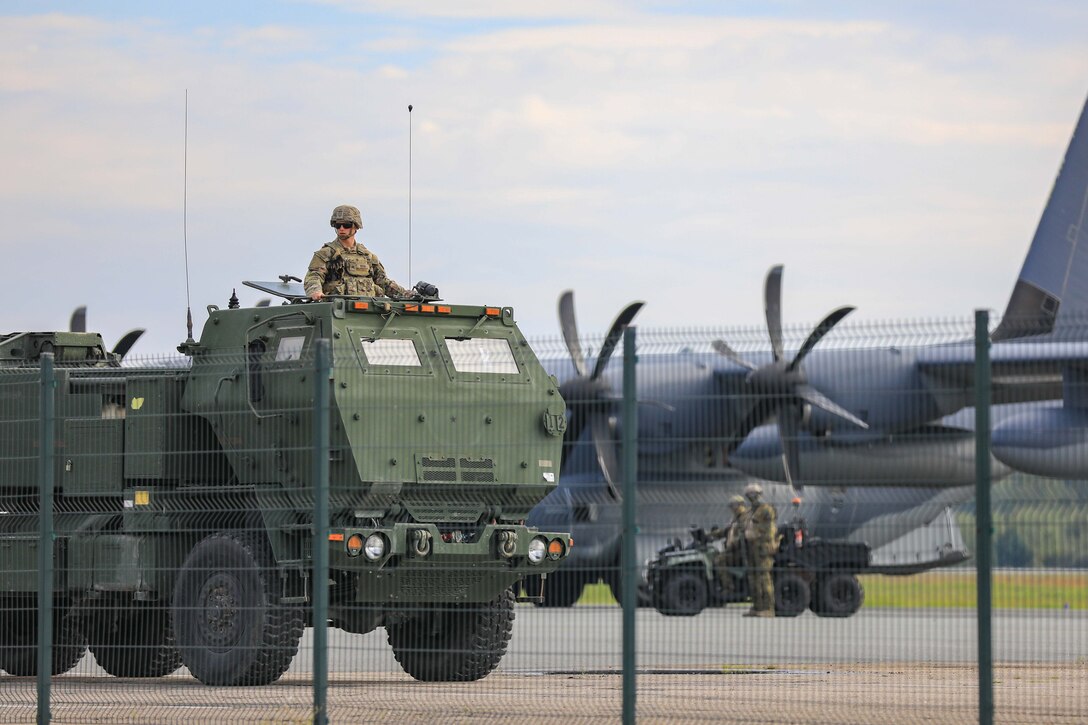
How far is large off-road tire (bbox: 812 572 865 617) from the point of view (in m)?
10.1

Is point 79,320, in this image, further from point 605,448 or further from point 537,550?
point 537,550

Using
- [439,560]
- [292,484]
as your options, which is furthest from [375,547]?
[292,484]

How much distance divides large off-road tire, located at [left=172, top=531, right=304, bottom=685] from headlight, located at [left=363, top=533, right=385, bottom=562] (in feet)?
2.09

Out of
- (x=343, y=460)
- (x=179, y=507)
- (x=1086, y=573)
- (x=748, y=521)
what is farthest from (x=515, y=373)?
(x=1086, y=573)

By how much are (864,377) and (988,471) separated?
5.97 feet

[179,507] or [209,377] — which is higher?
[209,377]

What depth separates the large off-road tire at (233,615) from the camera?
13352mm

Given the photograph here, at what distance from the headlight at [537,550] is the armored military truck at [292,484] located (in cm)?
1

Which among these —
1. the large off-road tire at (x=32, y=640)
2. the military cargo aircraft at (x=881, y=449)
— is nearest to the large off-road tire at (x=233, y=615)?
the military cargo aircraft at (x=881, y=449)

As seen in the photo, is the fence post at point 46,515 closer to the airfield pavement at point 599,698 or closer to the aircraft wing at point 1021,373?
the airfield pavement at point 599,698

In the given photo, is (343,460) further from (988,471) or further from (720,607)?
(988,471)

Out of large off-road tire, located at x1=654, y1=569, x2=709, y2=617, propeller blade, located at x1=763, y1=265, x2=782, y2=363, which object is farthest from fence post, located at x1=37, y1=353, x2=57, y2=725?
propeller blade, located at x1=763, y1=265, x2=782, y2=363

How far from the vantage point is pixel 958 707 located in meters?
11.7

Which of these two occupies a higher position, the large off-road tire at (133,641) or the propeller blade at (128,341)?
the propeller blade at (128,341)
